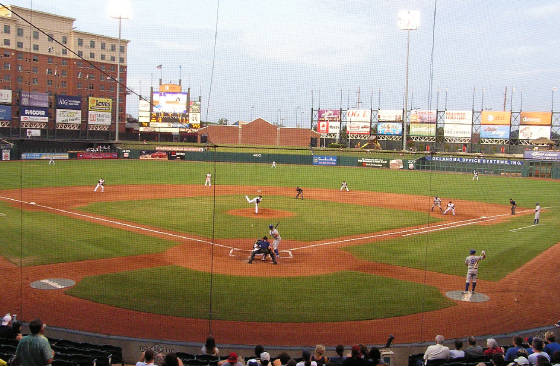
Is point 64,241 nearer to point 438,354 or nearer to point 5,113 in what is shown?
point 438,354

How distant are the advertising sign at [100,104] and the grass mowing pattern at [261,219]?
30.3 metres

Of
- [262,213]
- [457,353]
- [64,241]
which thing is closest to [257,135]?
[262,213]

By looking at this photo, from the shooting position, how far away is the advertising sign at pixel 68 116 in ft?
178

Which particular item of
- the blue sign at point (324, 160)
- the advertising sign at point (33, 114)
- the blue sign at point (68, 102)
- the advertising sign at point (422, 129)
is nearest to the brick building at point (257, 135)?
the blue sign at point (324, 160)

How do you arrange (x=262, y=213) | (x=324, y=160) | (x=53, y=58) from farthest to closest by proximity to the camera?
(x=324, y=160)
(x=53, y=58)
(x=262, y=213)

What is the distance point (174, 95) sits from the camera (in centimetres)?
6644

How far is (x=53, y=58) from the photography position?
141 ft

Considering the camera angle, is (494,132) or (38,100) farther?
(494,132)

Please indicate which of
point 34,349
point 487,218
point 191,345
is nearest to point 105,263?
point 191,345

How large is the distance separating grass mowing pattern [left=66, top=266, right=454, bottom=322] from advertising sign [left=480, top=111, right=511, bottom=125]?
57526 millimetres

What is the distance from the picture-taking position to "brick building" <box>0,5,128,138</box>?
32594 mm

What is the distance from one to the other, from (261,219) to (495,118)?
5137 centimetres

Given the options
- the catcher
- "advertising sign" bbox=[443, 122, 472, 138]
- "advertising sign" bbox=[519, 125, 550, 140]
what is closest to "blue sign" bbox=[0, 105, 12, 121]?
the catcher

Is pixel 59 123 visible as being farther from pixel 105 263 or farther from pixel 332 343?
pixel 332 343
